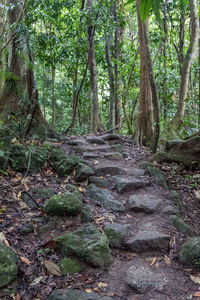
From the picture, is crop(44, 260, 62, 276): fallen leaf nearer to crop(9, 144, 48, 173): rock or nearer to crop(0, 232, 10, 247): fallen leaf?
crop(0, 232, 10, 247): fallen leaf

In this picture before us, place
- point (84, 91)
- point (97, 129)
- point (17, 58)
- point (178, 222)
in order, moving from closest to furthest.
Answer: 1. point (178, 222)
2. point (17, 58)
3. point (97, 129)
4. point (84, 91)

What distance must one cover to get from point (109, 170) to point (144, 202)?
1.15 m

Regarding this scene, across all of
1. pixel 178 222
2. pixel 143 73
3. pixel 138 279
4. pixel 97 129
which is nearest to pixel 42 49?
pixel 143 73

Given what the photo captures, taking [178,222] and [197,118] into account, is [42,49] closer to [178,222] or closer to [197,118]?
[197,118]

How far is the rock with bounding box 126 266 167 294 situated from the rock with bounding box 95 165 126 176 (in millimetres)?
2330

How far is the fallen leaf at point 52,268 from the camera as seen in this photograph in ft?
8.12

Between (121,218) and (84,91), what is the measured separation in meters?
9.47

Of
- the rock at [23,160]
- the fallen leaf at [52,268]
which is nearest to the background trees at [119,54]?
the rock at [23,160]

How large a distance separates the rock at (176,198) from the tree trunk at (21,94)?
339cm

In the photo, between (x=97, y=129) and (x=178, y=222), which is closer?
(x=178, y=222)

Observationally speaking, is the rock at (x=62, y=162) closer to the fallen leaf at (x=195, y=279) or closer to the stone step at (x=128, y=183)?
the stone step at (x=128, y=183)

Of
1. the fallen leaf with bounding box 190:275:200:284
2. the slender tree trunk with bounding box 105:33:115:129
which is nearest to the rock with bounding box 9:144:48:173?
the fallen leaf with bounding box 190:275:200:284

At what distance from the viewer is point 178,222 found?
137 inches

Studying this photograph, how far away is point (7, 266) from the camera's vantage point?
7.46 ft
